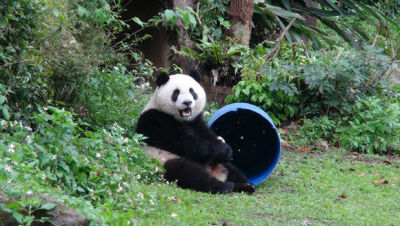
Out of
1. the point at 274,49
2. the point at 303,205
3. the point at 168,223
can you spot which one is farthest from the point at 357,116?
the point at 168,223

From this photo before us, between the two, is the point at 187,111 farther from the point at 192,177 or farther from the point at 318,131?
the point at 318,131

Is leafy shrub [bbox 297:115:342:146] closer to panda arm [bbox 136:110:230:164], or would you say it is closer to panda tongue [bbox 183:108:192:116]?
panda arm [bbox 136:110:230:164]

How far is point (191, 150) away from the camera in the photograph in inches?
254

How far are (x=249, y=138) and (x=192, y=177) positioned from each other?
1878 millimetres

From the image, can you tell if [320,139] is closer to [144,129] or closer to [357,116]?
[357,116]

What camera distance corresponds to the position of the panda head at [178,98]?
6578 mm

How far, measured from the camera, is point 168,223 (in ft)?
14.9

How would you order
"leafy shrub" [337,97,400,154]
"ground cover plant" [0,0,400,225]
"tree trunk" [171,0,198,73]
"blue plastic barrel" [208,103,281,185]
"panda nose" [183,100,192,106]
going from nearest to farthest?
1. "ground cover plant" [0,0,400,225]
2. "panda nose" [183,100,192,106]
3. "blue plastic barrel" [208,103,281,185]
4. "leafy shrub" [337,97,400,154]
5. "tree trunk" [171,0,198,73]

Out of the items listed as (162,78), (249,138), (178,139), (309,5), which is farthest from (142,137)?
(309,5)

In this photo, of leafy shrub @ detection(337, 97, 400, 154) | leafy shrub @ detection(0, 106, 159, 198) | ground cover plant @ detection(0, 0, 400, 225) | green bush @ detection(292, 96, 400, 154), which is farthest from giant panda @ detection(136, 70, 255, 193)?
leafy shrub @ detection(337, 97, 400, 154)

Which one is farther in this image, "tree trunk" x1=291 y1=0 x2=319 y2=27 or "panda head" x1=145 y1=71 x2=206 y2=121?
"tree trunk" x1=291 y1=0 x2=319 y2=27

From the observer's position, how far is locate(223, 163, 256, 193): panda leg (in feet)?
21.1

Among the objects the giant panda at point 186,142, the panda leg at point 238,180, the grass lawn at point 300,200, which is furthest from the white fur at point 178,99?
the grass lawn at point 300,200

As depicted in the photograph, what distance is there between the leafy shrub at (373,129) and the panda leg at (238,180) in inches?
114
